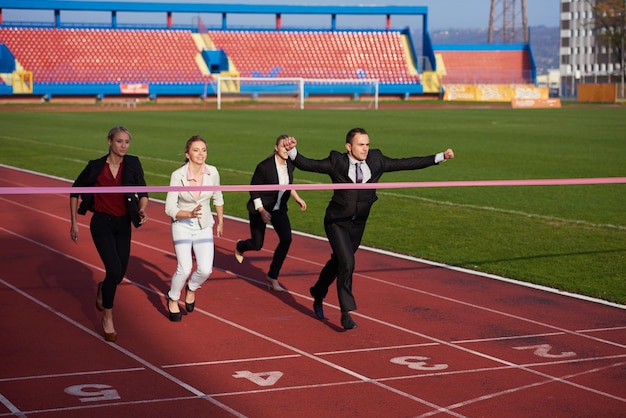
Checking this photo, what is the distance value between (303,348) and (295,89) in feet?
241

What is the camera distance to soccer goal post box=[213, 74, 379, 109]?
80125 mm

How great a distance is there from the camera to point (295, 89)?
81250 millimetres

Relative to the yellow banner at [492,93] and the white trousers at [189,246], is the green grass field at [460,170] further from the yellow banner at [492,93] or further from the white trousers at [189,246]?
the yellow banner at [492,93]

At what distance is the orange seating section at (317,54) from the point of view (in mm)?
85500

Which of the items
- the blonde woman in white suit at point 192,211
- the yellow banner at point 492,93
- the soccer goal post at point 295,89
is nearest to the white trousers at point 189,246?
the blonde woman in white suit at point 192,211

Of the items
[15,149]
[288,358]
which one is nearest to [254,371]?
[288,358]

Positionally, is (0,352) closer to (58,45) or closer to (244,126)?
(244,126)

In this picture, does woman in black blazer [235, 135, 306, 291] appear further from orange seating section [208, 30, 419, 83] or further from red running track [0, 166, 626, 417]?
orange seating section [208, 30, 419, 83]

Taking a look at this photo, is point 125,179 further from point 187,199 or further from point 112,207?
point 187,199

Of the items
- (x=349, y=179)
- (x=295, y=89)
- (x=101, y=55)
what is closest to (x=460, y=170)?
(x=349, y=179)

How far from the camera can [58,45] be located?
8044cm

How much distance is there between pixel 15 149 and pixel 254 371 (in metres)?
26.0

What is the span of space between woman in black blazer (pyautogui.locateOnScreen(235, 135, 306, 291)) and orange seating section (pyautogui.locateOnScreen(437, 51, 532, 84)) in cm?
8351

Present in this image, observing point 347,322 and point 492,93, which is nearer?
point 347,322
